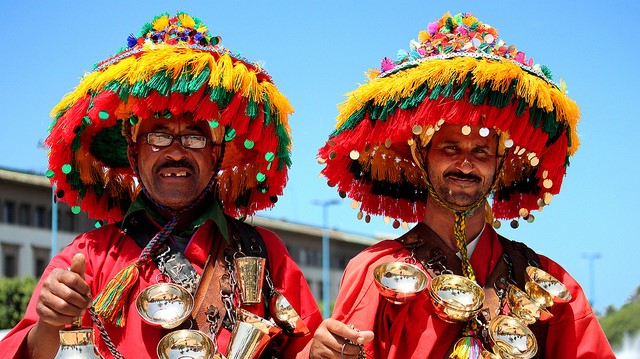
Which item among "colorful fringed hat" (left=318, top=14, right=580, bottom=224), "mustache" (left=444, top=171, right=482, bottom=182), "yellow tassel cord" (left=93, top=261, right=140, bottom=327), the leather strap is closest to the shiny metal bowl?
the leather strap

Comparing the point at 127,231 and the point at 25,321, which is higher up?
the point at 127,231

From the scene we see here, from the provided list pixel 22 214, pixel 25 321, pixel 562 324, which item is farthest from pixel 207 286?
pixel 22 214

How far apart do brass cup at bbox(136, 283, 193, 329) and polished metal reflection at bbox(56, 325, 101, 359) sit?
40cm

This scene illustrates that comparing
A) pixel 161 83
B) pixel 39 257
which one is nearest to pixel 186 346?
pixel 161 83

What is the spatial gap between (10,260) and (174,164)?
3156 cm

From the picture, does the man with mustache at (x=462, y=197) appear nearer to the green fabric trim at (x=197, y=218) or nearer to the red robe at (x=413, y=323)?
the red robe at (x=413, y=323)

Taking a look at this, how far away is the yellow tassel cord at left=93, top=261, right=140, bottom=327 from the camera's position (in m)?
4.06

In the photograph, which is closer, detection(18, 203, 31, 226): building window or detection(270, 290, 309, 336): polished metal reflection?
detection(270, 290, 309, 336): polished metal reflection

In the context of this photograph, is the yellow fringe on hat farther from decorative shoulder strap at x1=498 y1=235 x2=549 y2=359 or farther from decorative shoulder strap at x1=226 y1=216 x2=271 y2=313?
decorative shoulder strap at x1=498 y1=235 x2=549 y2=359

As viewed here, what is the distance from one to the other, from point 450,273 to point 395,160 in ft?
2.54

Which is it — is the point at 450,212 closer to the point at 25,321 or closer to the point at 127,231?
the point at 127,231

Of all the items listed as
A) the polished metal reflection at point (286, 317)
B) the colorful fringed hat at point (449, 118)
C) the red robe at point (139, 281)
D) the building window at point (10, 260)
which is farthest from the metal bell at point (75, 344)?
the building window at point (10, 260)

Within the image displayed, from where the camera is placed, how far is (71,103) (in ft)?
14.6

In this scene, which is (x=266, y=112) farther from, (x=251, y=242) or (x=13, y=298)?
(x=13, y=298)
